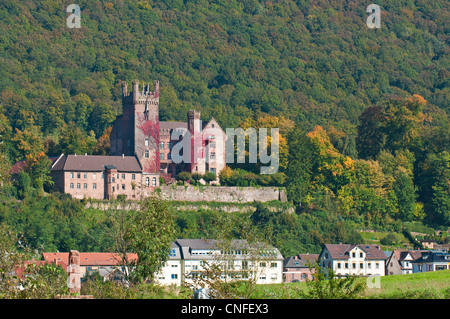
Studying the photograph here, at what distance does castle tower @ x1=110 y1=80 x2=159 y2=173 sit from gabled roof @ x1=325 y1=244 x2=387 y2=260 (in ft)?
58.4

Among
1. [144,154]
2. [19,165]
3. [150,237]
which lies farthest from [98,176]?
[150,237]

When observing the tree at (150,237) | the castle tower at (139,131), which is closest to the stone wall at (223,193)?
the castle tower at (139,131)

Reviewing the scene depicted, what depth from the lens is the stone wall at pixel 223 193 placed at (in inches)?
3477

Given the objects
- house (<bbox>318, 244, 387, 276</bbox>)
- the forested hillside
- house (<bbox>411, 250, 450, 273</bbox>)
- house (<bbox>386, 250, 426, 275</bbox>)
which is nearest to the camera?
house (<bbox>318, 244, 387, 276</bbox>)

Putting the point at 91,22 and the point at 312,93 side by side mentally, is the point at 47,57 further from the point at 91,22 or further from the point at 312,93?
the point at 312,93

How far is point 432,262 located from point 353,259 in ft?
20.0

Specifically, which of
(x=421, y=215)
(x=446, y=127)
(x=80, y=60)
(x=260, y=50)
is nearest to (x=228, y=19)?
(x=260, y=50)

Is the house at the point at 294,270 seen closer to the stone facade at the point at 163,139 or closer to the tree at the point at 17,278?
the stone facade at the point at 163,139

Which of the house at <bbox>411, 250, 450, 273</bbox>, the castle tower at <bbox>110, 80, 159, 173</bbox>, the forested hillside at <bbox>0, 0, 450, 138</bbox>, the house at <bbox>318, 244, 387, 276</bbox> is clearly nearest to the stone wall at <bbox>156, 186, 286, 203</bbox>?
the castle tower at <bbox>110, 80, 159, 173</bbox>

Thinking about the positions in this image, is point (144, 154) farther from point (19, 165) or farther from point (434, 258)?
point (434, 258)

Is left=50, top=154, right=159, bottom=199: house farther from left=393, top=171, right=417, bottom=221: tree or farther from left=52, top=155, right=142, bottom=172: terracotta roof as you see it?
left=393, top=171, right=417, bottom=221: tree

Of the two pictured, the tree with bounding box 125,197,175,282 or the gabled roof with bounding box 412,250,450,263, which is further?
the gabled roof with bounding box 412,250,450,263

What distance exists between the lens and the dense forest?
306ft

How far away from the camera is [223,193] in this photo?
89.7 m
